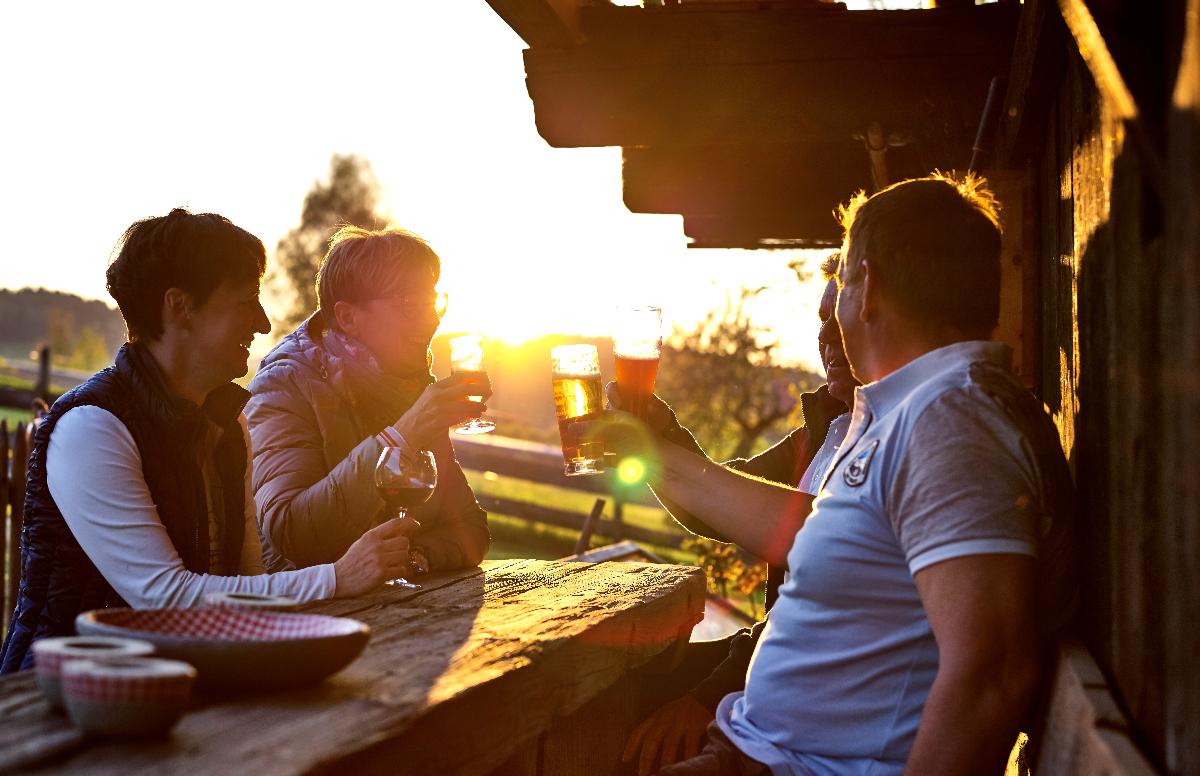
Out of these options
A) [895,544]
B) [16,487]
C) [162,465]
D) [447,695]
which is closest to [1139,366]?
[895,544]

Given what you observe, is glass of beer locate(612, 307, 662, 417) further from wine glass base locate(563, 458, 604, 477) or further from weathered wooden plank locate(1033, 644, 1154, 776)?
weathered wooden plank locate(1033, 644, 1154, 776)

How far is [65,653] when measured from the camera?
4.47 feet

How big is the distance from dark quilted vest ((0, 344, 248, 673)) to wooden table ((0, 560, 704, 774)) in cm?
54

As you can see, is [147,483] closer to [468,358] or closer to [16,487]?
[468,358]

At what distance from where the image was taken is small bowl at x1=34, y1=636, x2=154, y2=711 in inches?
53.8

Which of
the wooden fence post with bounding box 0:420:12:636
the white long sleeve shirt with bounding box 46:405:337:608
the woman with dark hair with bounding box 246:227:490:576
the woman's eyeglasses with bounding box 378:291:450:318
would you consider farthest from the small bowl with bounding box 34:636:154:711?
the wooden fence post with bounding box 0:420:12:636

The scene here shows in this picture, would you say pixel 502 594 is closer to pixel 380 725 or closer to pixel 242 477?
pixel 242 477

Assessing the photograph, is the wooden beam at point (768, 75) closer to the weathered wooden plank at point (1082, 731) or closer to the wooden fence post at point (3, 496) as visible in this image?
the weathered wooden plank at point (1082, 731)

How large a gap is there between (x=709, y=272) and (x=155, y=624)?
57.4 ft

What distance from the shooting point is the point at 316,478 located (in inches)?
123

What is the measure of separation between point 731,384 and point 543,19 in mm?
16408

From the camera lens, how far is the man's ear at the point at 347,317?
3.33 m

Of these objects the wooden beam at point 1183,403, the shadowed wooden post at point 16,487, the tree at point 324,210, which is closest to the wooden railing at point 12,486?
the shadowed wooden post at point 16,487

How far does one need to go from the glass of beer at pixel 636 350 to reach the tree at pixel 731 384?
15981mm
